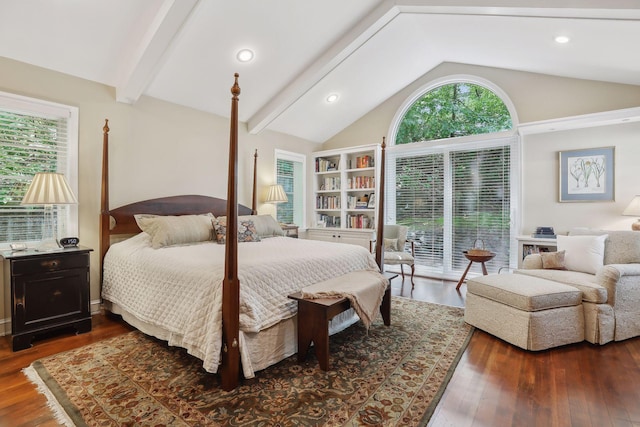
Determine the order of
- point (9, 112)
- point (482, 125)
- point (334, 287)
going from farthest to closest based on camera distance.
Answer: point (482, 125) → point (9, 112) → point (334, 287)

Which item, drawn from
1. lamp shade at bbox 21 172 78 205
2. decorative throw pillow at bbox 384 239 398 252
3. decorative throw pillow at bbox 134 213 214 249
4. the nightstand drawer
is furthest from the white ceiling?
decorative throw pillow at bbox 384 239 398 252

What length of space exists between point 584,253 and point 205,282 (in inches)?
133

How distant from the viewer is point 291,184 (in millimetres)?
5664

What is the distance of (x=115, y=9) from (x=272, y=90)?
191 centimetres

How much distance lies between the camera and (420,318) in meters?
3.16

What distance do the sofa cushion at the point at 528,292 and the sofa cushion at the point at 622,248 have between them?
0.75 metres

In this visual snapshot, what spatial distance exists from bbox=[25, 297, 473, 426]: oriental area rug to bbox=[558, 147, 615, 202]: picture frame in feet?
8.44

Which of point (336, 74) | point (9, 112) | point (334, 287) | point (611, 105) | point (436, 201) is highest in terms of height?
point (336, 74)

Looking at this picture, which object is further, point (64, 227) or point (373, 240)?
point (373, 240)

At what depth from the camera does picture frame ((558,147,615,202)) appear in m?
3.71

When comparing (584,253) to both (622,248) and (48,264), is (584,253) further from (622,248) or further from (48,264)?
(48,264)

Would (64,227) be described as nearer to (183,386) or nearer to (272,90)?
(183,386)

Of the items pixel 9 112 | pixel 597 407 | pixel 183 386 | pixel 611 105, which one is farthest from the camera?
pixel 611 105

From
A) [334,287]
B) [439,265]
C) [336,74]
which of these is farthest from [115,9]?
[439,265]
